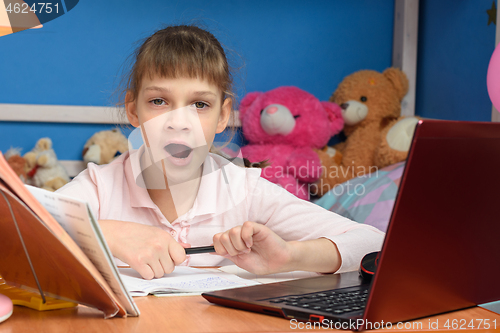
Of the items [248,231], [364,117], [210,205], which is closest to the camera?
[248,231]

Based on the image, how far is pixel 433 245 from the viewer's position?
0.42 metres

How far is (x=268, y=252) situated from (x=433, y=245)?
267 millimetres

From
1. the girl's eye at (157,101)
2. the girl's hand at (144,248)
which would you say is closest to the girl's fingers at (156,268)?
the girl's hand at (144,248)

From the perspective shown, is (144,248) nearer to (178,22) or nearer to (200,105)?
(200,105)

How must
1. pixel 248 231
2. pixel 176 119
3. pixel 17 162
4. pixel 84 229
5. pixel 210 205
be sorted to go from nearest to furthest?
pixel 84 229
pixel 248 231
pixel 176 119
pixel 210 205
pixel 17 162

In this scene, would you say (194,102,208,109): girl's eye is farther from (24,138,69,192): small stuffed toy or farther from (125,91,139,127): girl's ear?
(24,138,69,192): small stuffed toy

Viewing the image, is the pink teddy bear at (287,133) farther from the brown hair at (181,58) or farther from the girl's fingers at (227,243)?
the girl's fingers at (227,243)

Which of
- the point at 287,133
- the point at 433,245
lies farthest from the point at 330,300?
the point at 287,133

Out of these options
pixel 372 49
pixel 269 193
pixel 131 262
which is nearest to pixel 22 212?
pixel 131 262

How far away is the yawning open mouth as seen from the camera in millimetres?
904

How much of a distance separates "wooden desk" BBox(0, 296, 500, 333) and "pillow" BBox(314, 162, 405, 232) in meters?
1.06

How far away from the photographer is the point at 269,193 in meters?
1.02

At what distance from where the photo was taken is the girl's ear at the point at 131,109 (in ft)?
3.28

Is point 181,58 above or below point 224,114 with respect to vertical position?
above
